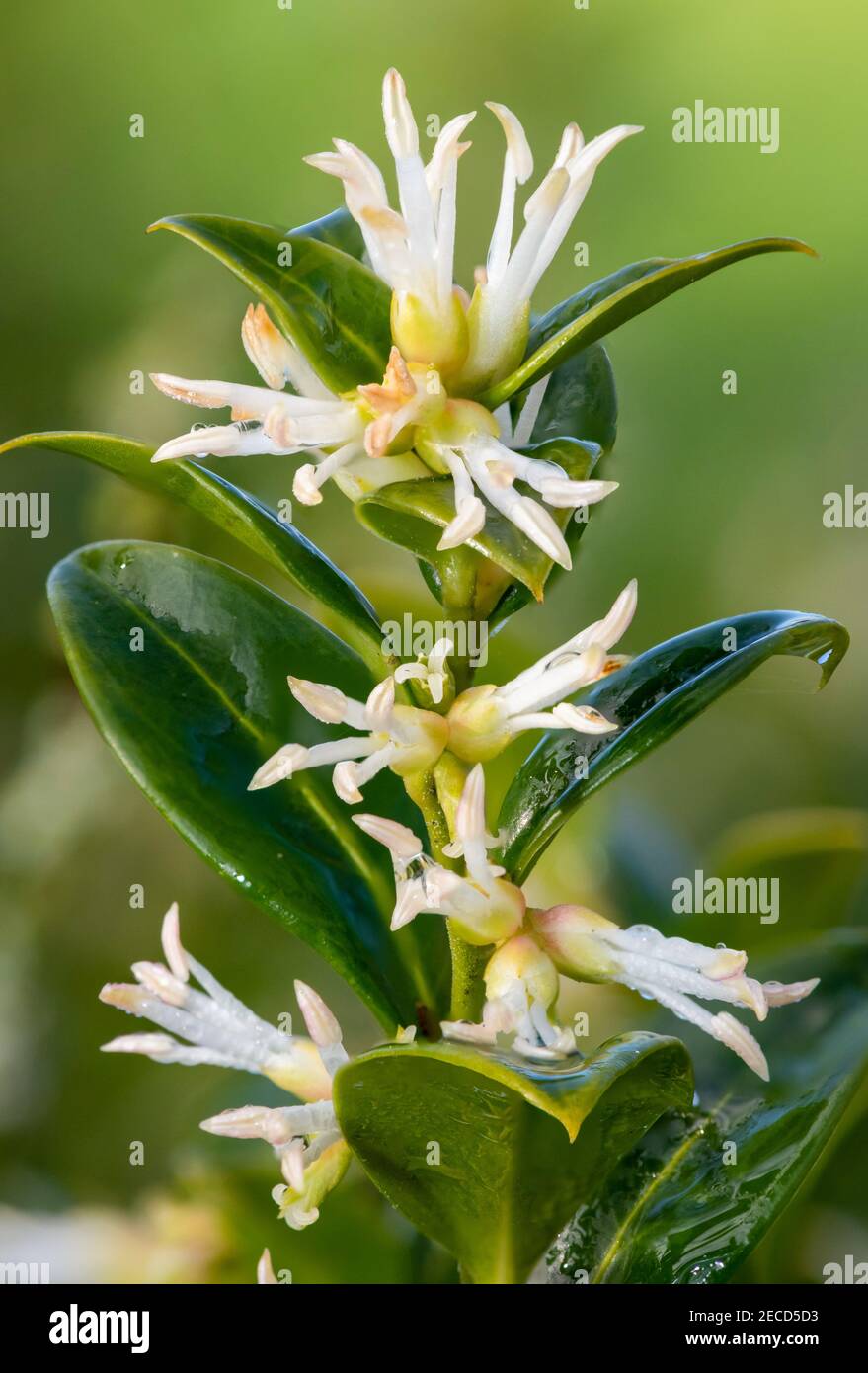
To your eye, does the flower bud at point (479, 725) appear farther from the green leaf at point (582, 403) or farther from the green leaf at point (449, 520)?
the green leaf at point (582, 403)

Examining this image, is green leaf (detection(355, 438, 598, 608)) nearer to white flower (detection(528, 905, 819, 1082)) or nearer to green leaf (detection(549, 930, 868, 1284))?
white flower (detection(528, 905, 819, 1082))

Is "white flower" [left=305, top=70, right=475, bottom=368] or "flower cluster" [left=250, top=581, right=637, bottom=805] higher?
"white flower" [left=305, top=70, right=475, bottom=368]

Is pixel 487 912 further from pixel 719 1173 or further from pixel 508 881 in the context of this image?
pixel 719 1173

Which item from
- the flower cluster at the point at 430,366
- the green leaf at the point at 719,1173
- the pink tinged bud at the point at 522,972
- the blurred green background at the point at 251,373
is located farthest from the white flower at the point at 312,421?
the blurred green background at the point at 251,373

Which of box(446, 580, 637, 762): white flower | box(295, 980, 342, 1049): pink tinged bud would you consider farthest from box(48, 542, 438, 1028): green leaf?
box(446, 580, 637, 762): white flower

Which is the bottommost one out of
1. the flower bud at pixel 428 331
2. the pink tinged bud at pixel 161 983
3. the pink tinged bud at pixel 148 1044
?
the pink tinged bud at pixel 148 1044

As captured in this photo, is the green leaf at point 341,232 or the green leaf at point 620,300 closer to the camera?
the green leaf at point 620,300
